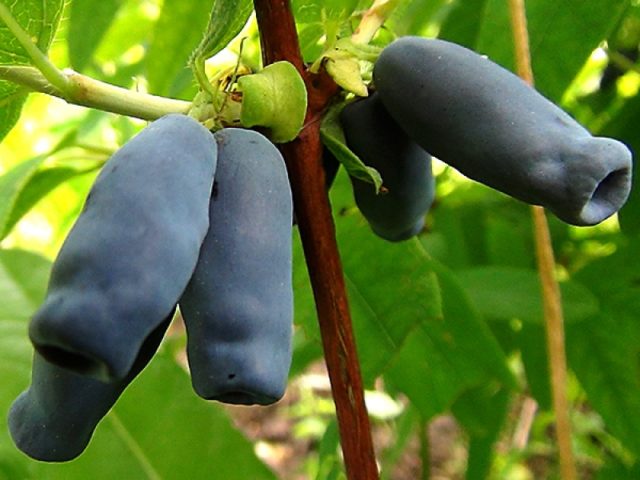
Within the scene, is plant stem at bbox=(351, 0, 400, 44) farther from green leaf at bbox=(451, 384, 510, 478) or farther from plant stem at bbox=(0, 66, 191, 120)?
green leaf at bbox=(451, 384, 510, 478)

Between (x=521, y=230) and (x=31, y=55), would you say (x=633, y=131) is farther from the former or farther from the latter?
(x=31, y=55)

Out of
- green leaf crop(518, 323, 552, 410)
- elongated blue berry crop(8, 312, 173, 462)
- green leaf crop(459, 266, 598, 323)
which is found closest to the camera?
elongated blue berry crop(8, 312, 173, 462)

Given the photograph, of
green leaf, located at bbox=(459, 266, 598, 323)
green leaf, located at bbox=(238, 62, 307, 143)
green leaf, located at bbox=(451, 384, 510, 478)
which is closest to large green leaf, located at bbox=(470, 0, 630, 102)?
green leaf, located at bbox=(459, 266, 598, 323)

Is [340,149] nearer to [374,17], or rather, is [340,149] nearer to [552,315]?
[374,17]

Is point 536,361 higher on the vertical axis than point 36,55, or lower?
lower

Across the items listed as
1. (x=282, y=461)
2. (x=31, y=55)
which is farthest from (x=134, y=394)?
(x=282, y=461)

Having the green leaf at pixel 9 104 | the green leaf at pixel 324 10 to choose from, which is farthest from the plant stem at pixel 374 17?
the green leaf at pixel 9 104

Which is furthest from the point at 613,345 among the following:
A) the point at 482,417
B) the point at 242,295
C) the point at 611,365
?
the point at 242,295
